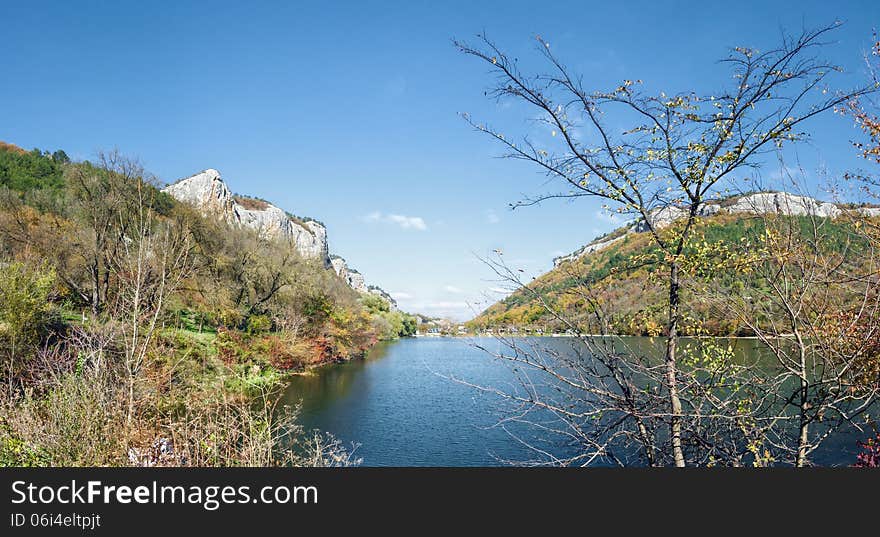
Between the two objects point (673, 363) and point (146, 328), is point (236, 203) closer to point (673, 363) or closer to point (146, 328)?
point (146, 328)

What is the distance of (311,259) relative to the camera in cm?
3409

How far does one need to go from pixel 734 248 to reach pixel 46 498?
5873 mm

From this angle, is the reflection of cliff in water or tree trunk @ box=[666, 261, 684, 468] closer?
tree trunk @ box=[666, 261, 684, 468]

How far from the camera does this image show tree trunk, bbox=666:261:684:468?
381cm

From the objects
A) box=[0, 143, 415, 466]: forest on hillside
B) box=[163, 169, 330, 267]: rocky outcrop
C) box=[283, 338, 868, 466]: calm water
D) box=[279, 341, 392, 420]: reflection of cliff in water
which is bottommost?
box=[283, 338, 868, 466]: calm water

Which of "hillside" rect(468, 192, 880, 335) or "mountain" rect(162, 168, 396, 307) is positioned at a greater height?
"mountain" rect(162, 168, 396, 307)

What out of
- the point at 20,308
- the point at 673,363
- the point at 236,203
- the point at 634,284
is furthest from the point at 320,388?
the point at 236,203

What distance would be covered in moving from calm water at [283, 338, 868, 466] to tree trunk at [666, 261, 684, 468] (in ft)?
1.30

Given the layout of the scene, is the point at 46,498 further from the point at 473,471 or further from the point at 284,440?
the point at 284,440

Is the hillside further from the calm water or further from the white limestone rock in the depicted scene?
the calm water

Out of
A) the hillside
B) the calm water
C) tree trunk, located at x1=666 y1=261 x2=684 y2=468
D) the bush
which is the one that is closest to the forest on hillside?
the bush

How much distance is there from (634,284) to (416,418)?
14520 millimetres

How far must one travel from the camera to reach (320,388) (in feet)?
76.0

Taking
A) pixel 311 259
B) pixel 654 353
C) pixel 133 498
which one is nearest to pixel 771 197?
pixel 654 353
